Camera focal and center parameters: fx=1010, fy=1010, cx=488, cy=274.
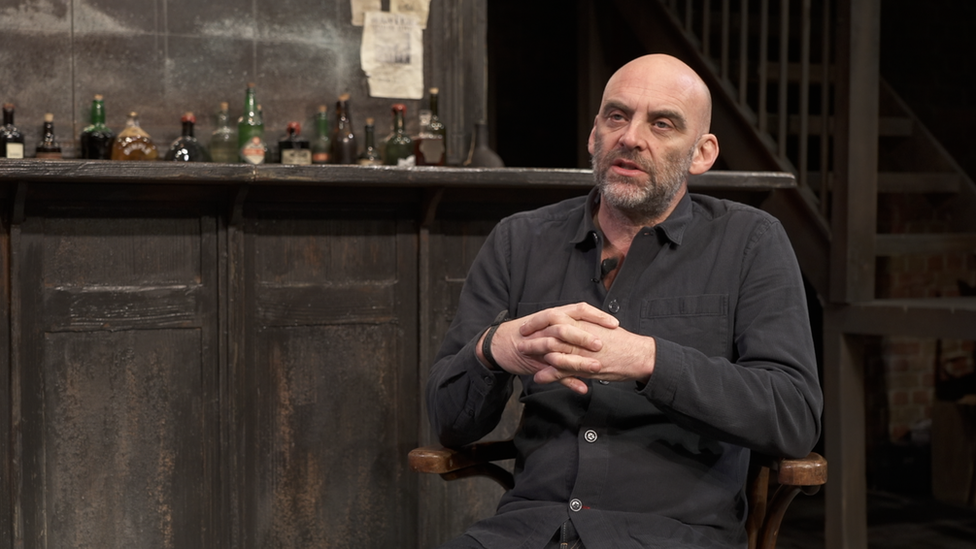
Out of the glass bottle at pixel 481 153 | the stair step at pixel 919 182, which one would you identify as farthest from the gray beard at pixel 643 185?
the stair step at pixel 919 182

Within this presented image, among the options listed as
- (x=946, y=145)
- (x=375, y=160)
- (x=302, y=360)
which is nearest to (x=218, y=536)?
(x=302, y=360)

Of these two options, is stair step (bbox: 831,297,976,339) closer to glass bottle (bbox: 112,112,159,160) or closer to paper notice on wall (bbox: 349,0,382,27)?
paper notice on wall (bbox: 349,0,382,27)

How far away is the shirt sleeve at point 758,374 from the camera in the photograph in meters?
1.65

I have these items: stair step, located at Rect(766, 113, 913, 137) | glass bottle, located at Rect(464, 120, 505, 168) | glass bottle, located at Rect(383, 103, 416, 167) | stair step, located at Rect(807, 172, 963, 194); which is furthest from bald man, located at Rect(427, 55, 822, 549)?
stair step, located at Rect(766, 113, 913, 137)

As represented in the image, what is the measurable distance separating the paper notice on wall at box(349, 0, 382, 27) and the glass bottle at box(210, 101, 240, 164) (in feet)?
1.86

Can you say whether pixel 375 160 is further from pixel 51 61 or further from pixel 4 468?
pixel 4 468

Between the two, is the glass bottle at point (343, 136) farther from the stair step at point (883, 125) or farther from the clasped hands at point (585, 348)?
the clasped hands at point (585, 348)

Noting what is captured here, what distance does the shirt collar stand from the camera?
192 cm

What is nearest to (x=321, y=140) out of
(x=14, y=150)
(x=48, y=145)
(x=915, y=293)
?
(x=48, y=145)

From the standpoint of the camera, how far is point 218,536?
281 centimetres

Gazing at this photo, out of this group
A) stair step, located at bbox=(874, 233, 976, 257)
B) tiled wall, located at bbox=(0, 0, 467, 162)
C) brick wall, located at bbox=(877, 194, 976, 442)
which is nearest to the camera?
tiled wall, located at bbox=(0, 0, 467, 162)

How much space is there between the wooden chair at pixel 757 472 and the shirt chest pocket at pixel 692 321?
24cm

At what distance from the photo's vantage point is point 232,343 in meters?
2.83

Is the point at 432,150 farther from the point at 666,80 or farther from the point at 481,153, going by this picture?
the point at 666,80
